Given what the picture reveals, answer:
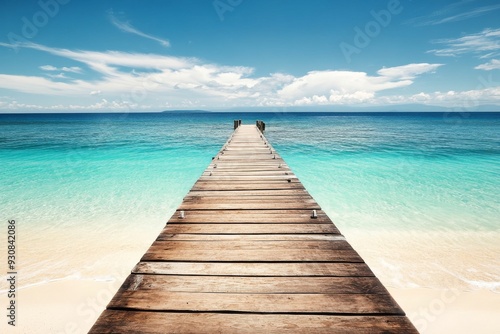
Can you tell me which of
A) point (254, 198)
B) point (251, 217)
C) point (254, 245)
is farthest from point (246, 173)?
point (254, 245)

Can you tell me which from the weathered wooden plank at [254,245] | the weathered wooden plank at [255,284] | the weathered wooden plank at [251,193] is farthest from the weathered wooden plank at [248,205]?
the weathered wooden plank at [255,284]

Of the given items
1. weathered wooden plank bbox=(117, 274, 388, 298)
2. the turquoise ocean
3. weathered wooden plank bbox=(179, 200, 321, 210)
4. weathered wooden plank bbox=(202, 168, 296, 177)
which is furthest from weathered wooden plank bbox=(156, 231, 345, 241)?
the turquoise ocean

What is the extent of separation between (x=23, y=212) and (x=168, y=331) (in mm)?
12052

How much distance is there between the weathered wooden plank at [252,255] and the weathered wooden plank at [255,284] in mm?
341

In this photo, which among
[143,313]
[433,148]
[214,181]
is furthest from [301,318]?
[433,148]

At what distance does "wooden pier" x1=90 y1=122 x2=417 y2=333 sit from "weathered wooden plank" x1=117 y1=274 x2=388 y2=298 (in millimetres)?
10

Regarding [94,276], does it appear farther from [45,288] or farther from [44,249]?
[44,249]

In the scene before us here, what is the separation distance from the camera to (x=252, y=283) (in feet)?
8.36

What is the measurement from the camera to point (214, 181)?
6.43 m

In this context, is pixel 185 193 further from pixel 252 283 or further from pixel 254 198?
pixel 252 283

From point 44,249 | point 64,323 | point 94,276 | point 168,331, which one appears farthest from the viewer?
point 44,249

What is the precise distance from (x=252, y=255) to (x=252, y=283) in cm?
54

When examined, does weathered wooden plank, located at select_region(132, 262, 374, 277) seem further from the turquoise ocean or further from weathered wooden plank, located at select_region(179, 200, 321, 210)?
the turquoise ocean

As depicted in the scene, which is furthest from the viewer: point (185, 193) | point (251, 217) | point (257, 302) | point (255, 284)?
point (185, 193)
